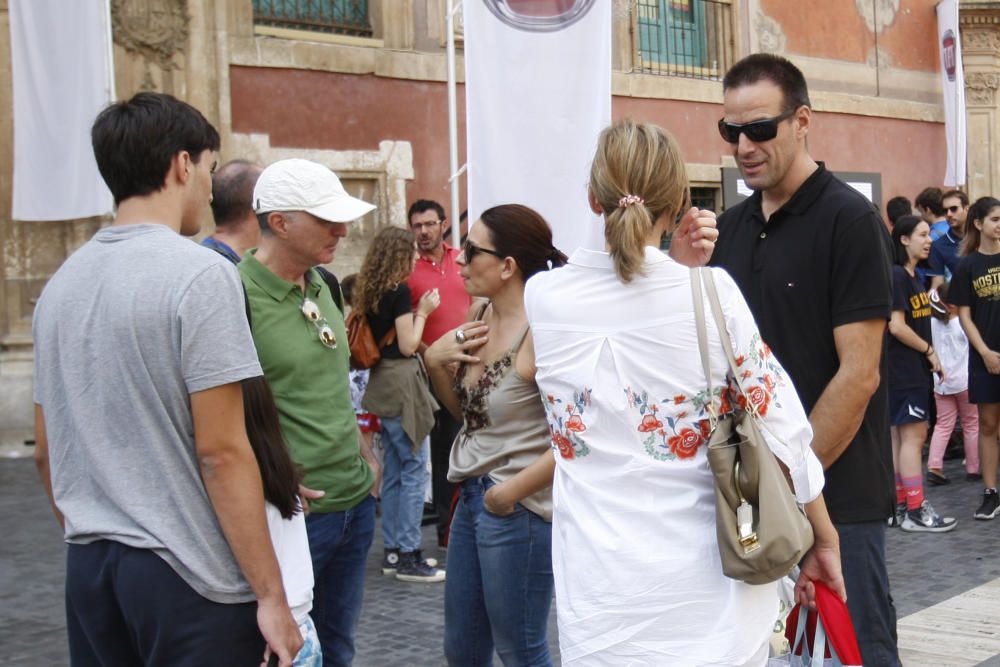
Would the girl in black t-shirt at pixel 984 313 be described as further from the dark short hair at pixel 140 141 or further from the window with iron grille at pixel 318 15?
the dark short hair at pixel 140 141

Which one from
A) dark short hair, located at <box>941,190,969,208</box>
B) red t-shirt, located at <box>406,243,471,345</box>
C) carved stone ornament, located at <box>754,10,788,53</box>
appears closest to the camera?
red t-shirt, located at <box>406,243,471,345</box>

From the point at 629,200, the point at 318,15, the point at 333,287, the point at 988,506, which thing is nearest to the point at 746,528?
the point at 629,200

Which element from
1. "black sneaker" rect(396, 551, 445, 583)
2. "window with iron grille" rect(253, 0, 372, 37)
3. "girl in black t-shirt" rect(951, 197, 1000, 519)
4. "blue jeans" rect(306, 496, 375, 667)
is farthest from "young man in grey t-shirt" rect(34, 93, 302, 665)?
"window with iron grille" rect(253, 0, 372, 37)

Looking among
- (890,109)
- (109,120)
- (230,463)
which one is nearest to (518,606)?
(230,463)

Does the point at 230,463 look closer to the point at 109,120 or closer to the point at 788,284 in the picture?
the point at 109,120

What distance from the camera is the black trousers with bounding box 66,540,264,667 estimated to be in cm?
243

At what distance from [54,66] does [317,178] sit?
24.0 ft

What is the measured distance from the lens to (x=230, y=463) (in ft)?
8.03

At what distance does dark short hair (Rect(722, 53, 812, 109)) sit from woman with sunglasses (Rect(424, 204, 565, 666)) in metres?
0.75

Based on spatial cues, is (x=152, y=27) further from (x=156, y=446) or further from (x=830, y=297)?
(x=156, y=446)

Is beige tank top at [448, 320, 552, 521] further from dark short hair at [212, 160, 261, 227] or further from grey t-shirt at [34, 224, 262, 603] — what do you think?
grey t-shirt at [34, 224, 262, 603]

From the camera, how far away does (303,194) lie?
350 centimetres

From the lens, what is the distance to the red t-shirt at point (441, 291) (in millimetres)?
7164

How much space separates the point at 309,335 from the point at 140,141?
1094mm
